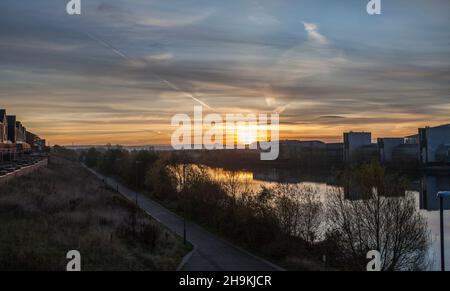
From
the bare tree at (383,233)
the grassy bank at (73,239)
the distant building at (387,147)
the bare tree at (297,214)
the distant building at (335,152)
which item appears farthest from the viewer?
the distant building at (335,152)

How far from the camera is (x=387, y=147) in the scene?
347 feet

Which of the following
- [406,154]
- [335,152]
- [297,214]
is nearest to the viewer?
[297,214]

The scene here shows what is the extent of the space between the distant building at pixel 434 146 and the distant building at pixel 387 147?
34.1 ft

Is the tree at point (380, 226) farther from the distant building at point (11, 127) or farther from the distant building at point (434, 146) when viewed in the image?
the distant building at point (434, 146)

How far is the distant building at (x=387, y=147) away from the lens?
343ft

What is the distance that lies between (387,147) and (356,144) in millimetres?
12236

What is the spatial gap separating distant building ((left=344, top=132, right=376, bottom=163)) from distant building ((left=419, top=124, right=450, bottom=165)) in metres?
18.6

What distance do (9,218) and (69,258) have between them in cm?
772

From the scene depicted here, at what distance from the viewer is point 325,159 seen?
11088 cm

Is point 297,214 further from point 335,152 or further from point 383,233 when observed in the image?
point 335,152

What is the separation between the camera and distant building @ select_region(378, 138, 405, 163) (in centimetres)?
10456

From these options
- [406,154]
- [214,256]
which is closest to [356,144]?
[406,154]

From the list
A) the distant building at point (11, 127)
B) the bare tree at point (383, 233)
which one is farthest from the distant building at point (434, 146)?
the distant building at point (11, 127)
